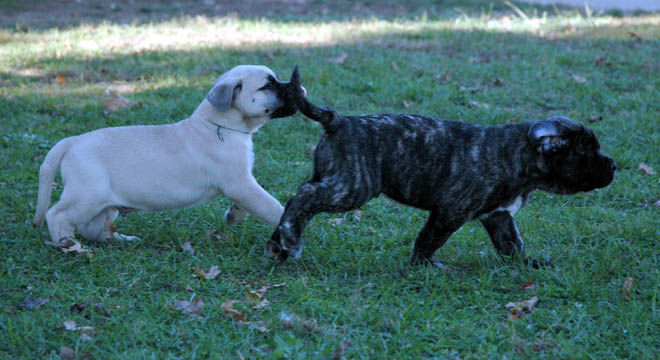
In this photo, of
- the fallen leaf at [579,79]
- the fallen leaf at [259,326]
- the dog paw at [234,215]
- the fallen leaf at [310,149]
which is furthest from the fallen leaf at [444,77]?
the fallen leaf at [259,326]

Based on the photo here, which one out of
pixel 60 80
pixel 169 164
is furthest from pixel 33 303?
pixel 60 80

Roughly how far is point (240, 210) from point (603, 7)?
13.2 meters

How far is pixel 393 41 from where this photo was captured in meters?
11.3

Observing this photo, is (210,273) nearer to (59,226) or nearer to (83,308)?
(83,308)

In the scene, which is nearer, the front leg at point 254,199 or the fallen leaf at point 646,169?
the front leg at point 254,199

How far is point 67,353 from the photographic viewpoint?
371 centimetres

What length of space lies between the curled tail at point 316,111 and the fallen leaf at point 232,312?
1329 mm

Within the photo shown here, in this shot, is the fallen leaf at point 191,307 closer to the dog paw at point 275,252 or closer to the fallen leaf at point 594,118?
the dog paw at point 275,252

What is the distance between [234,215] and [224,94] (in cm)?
111

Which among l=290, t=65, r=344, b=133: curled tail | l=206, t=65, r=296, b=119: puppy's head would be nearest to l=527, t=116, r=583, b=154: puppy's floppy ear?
l=290, t=65, r=344, b=133: curled tail

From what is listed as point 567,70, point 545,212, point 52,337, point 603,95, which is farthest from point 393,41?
point 52,337

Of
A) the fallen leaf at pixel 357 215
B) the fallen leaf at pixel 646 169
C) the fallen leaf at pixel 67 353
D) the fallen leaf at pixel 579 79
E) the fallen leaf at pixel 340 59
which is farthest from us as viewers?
the fallen leaf at pixel 340 59

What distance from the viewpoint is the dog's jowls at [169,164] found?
5000 millimetres

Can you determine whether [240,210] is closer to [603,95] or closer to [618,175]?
[618,175]
